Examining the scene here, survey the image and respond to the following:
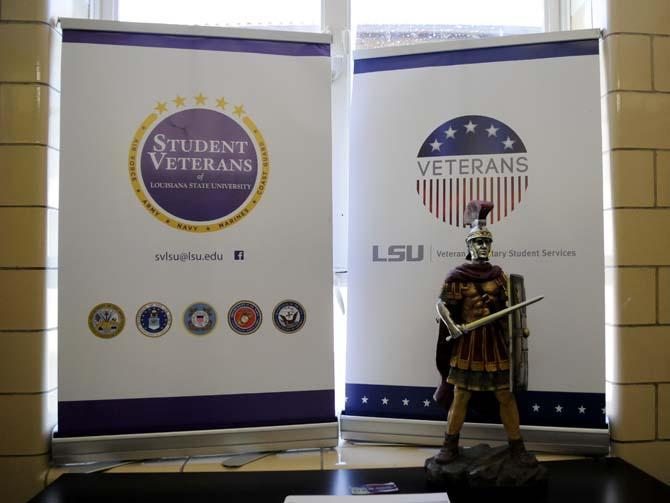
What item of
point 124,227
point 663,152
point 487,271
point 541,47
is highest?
point 541,47

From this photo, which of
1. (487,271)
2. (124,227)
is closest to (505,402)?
(487,271)

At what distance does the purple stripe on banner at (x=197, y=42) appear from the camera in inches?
51.6

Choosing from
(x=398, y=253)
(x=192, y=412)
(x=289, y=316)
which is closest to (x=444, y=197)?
(x=398, y=253)

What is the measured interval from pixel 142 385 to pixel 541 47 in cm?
138

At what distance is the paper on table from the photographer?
3.45 ft

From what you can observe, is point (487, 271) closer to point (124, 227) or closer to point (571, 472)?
point (571, 472)

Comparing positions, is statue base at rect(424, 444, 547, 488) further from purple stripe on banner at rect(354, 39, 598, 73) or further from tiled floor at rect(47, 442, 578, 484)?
purple stripe on banner at rect(354, 39, 598, 73)

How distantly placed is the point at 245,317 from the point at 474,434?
0.68 m

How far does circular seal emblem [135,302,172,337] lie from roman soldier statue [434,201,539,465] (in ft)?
2.29

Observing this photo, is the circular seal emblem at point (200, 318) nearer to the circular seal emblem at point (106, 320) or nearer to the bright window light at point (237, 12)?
the circular seal emblem at point (106, 320)

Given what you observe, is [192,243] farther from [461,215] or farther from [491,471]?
[491,471]

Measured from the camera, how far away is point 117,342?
129 centimetres

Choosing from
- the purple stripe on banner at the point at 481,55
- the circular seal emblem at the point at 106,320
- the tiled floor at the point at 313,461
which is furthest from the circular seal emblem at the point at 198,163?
the tiled floor at the point at 313,461

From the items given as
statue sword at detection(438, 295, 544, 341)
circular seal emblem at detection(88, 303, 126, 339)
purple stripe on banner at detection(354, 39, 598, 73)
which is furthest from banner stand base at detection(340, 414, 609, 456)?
purple stripe on banner at detection(354, 39, 598, 73)
